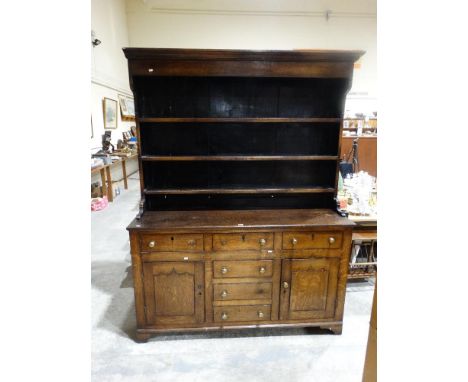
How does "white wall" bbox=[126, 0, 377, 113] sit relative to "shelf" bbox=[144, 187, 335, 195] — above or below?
above

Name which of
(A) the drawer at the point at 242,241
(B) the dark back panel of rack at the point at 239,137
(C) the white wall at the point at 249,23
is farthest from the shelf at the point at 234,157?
(C) the white wall at the point at 249,23

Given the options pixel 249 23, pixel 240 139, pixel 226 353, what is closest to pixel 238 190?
pixel 240 139

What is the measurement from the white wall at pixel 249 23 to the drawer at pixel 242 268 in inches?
240

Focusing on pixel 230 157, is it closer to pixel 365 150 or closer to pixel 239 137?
pixel 239 137

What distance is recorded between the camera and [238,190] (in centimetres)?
205

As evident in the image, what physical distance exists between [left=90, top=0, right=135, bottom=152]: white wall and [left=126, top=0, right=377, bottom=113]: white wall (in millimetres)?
687

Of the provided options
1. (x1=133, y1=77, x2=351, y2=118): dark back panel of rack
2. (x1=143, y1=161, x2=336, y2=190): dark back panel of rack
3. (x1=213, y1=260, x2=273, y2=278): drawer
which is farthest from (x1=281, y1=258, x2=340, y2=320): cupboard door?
(x1=133, y1=77, x2=351, y2=118): dark back panel of rack

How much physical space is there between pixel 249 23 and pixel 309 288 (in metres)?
6.55

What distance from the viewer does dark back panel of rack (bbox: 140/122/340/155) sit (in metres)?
2.04

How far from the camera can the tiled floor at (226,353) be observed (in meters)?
1.63

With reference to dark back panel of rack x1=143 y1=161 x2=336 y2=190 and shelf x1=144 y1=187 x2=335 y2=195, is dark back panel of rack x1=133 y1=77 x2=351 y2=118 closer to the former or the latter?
dark back panel of rack x1=143 y1=161 x2=336 y2=190

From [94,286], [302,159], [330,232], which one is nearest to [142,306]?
[94,286]
